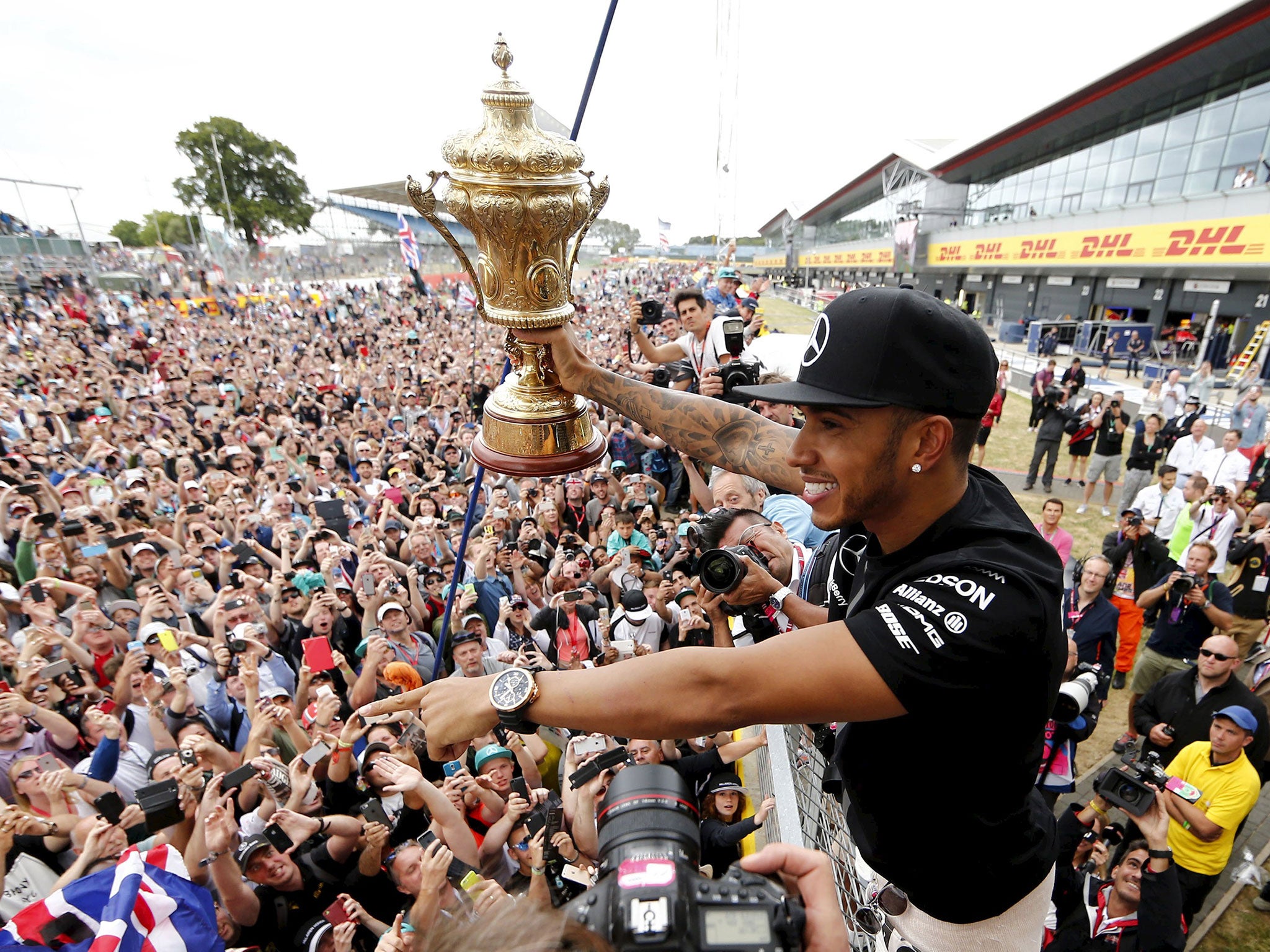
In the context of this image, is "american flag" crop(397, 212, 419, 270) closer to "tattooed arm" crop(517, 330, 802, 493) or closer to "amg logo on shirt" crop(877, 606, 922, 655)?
"tattooed arm" crop(517, 330, 802, 493)

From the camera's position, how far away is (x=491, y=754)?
4.66 m

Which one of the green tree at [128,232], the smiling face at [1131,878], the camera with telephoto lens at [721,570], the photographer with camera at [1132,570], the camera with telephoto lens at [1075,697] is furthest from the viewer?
the green tree at [128,232]

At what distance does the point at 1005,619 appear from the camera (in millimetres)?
1281

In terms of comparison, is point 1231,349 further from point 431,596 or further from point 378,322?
point 378,322

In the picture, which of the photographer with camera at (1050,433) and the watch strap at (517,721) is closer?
the watch strap at (517,721)

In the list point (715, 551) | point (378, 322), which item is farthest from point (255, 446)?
point (378, 322)

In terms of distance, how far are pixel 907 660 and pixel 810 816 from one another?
2.21m

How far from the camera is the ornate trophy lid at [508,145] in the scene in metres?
2.06

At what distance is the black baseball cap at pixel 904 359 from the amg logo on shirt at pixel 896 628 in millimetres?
436

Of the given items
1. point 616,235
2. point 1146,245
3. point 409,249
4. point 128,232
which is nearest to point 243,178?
point 128,232

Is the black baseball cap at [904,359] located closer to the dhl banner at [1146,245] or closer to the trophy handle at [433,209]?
the trophy handle at [433,209]

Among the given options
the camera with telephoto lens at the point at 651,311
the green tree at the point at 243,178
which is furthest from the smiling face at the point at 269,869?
the green tree at the point at 243,178

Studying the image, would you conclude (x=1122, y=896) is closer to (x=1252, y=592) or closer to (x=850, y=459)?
(x=850, y=459)

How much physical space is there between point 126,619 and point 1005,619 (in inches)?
315
